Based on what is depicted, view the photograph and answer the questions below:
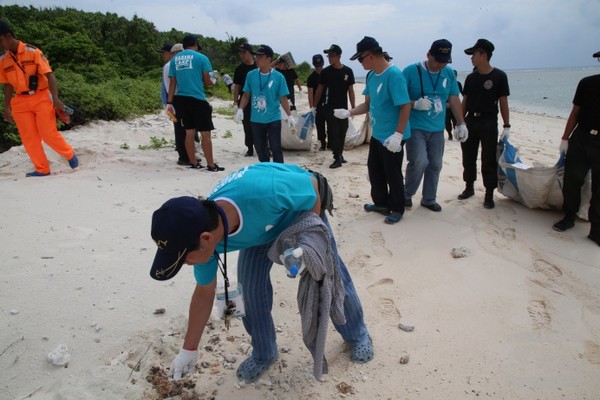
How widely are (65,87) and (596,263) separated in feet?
25.0

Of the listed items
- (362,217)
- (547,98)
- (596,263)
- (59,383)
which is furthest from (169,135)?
(547,98)

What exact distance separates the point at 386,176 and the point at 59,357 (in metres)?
2.96

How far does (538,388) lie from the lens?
6.68 feet

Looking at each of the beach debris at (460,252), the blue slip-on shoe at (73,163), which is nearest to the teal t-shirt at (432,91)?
the beach debris at (460,252)

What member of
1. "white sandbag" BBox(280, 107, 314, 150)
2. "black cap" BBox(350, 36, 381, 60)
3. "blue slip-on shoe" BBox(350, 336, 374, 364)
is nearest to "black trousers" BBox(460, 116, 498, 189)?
"black cap" BBox(350, 36, 381, 60)

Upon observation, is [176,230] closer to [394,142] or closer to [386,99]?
[394,142]

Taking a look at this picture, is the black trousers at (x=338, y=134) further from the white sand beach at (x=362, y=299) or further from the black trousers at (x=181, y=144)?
the black trousers at (x=181, y=144)

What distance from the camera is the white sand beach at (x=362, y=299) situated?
6.75 feet

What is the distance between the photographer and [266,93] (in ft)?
16.4

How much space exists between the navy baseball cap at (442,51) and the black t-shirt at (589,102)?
1103mm

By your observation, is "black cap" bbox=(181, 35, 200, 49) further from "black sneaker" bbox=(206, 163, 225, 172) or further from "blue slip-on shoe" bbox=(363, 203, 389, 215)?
"blue slip-on shoe" bbox=(363, 203, 389, 215)

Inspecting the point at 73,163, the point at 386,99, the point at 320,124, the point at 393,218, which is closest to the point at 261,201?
the point at 386,99

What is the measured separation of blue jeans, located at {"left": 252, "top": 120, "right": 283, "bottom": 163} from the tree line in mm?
3525

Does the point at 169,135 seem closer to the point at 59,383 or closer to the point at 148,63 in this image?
the point at 59,383
